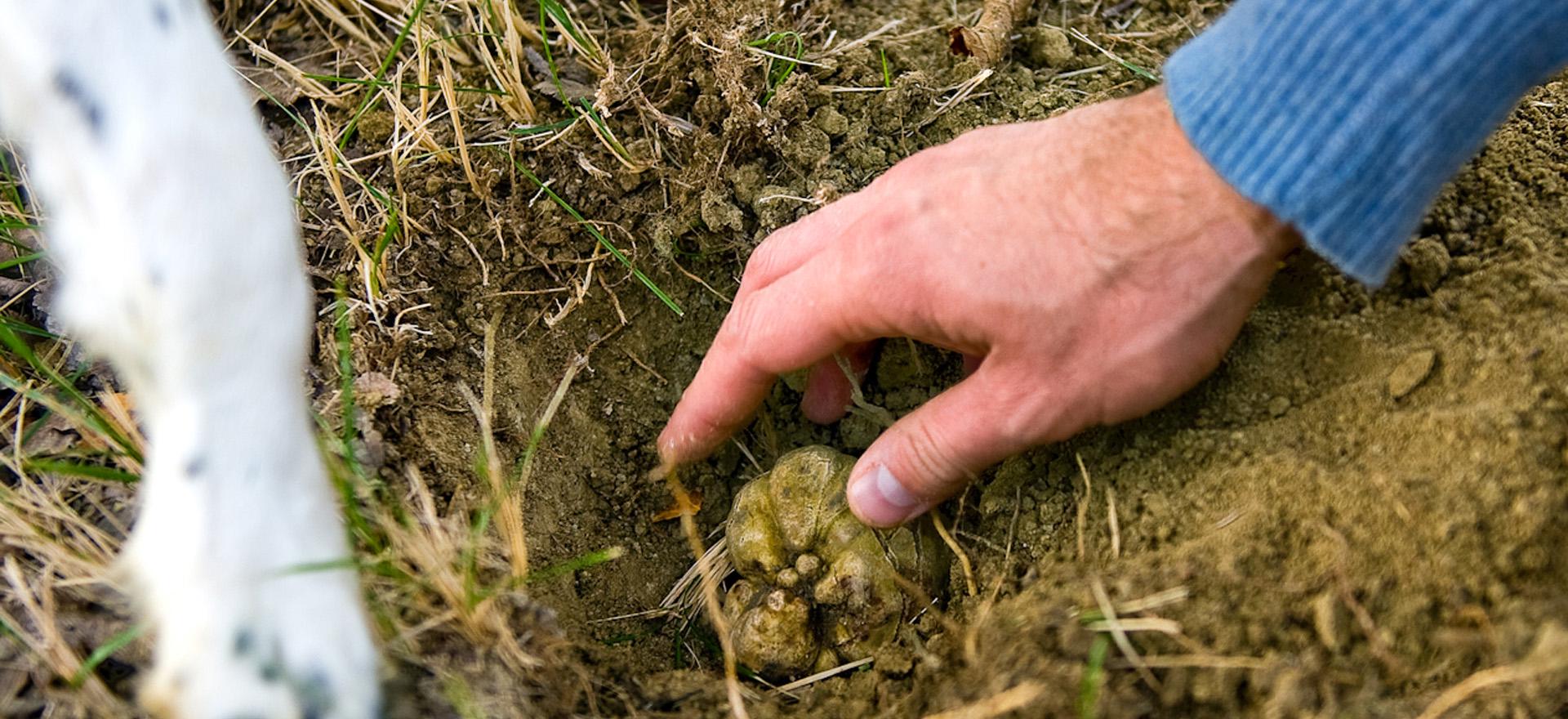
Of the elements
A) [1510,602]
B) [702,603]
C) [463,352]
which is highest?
[1510,602]

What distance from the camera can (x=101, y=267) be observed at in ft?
4.06

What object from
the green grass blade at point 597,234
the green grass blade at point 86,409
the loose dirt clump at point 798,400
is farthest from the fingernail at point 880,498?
the green grass blade at point 86,409

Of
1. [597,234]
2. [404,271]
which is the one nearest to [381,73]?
[404,271]

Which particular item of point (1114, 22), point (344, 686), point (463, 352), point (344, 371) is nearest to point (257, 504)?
point (344, 686)

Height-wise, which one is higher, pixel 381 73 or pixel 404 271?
pixel 381 73

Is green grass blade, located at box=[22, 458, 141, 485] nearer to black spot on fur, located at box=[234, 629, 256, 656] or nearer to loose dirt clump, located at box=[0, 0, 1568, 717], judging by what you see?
loose dirt clump, located at box=[0, 0, 1568, 717]

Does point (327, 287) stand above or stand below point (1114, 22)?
below

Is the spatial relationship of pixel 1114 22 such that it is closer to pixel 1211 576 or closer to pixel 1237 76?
pixel 1237 76

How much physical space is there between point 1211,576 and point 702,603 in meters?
1.15

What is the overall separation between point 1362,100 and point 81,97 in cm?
171

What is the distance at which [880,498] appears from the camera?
2.10m

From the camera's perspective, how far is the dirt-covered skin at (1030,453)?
5.19 ft

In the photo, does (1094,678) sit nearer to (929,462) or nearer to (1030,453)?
(929,462)

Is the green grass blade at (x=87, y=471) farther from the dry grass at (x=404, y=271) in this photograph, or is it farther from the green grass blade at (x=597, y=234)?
the green grass blade at (x=597, y=234)
